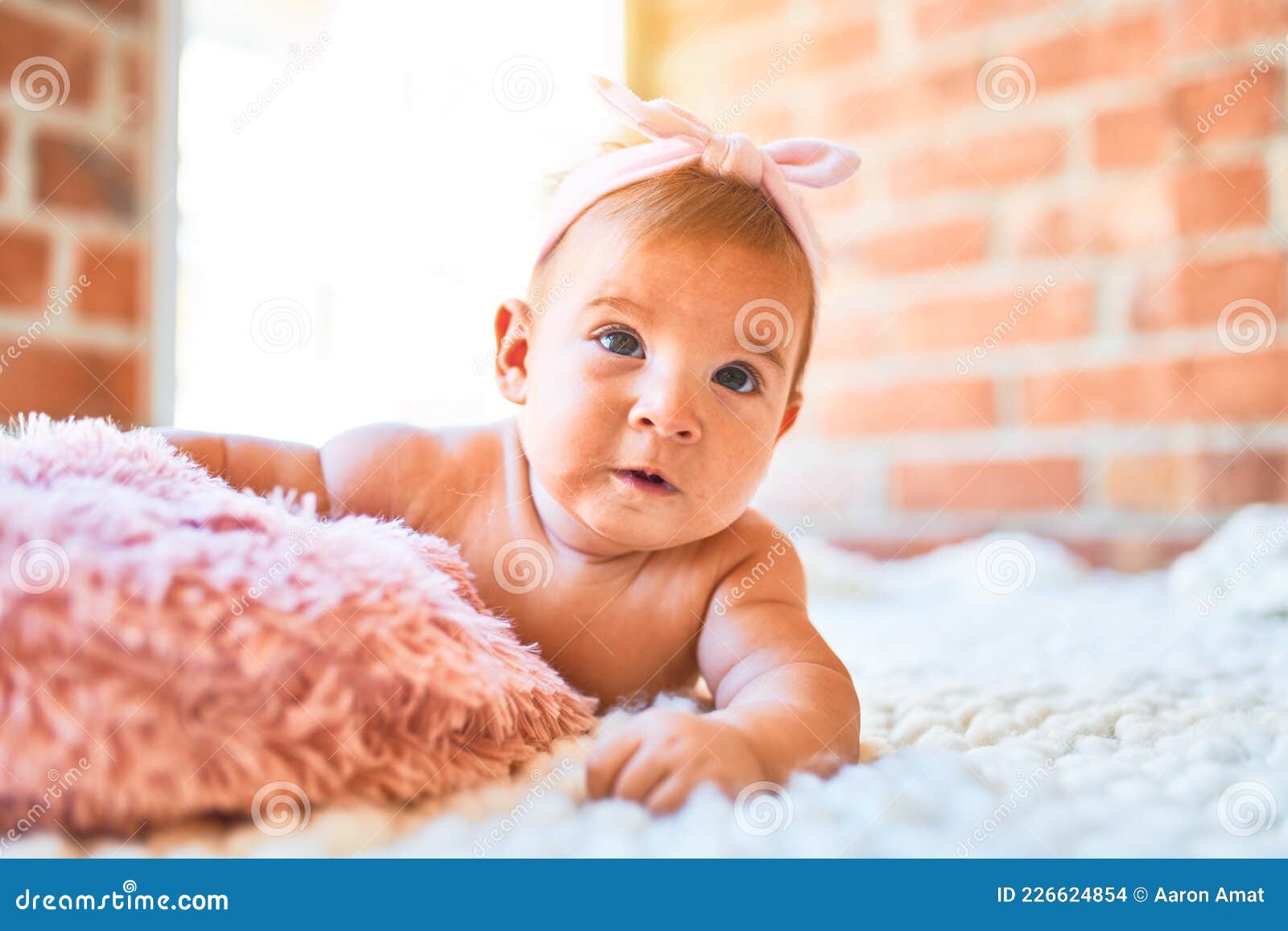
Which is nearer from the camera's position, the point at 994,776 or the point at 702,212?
the point at 994,776

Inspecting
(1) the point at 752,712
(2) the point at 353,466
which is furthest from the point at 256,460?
(1) the point at 752,712

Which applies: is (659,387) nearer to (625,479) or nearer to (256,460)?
(625,479)

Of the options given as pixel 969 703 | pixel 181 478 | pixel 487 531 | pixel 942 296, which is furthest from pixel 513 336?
pixel 942 296

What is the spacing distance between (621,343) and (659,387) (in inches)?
2.4

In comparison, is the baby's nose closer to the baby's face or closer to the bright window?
the baby's face

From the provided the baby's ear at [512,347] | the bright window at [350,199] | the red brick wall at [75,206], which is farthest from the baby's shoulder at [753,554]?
the red brick wall at [75,206]

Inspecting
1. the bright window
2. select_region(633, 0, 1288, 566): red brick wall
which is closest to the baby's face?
the bright window

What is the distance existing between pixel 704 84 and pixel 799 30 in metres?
0.24

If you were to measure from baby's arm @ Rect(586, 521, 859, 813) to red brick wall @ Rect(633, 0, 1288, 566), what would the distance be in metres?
1.16

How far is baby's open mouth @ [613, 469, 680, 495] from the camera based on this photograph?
748 mm

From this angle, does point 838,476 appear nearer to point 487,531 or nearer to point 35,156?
point 487,531

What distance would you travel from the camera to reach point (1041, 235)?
1850 millimetres

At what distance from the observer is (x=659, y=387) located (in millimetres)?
734

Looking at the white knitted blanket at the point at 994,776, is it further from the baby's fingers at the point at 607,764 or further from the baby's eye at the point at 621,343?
the baby's eye at the point at 621,343
